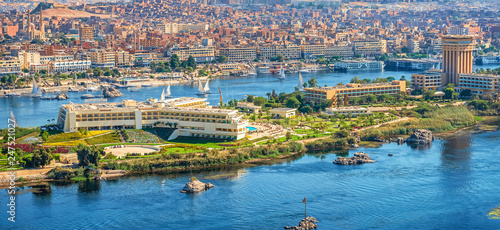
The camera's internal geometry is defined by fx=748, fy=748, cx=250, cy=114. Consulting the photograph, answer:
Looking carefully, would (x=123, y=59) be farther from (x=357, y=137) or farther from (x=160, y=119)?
(x=357, y=137)

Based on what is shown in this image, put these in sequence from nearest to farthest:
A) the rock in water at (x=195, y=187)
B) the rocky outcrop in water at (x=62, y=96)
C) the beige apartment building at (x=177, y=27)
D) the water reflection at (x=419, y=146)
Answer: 1. the rock in water at (x=195, y=187)
2. the water reflection at (x=419, y=146)
3. the rocky outcrop in water at (x=62, y=96)
4. the beige apartment building at (x=177, y=27)

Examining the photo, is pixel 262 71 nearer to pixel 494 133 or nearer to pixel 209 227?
pixel 494 133

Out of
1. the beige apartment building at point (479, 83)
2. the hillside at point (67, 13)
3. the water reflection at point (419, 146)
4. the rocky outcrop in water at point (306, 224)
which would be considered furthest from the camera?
the hillside at point (67, 13)

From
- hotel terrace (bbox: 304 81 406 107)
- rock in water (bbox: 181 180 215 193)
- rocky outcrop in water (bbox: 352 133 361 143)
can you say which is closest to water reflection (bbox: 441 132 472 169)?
rocky outcrop in water (bbox: 352 133 361 143)

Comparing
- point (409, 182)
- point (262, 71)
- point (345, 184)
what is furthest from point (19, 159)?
point (262, 71)

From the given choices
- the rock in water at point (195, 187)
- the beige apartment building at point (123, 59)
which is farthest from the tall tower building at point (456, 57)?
the beige apartment building at point (123, 59)

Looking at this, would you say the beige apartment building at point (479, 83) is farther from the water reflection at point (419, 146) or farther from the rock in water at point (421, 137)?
the water reflection at point (419, 146)

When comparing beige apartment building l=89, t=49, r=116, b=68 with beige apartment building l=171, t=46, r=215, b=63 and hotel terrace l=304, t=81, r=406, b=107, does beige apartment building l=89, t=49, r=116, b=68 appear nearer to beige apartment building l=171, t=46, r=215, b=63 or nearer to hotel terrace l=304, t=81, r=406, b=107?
beige apartment building l=171, t=46, r=215, b=63
